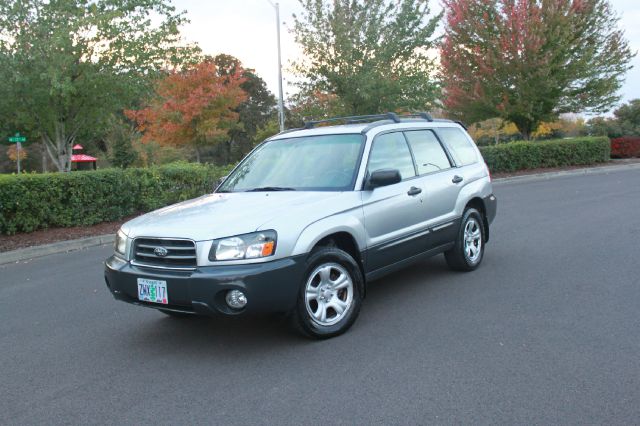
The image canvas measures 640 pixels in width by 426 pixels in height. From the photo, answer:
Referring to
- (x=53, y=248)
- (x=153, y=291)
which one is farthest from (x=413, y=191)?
(x=53, y=248)

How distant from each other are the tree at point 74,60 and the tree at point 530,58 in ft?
40.6

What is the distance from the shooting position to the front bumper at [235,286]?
155 inches

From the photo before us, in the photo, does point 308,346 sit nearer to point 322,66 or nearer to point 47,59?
point 47,59

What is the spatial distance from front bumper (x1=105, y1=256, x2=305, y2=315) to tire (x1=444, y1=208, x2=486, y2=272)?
8.87ft

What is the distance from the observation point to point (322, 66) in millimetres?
19109

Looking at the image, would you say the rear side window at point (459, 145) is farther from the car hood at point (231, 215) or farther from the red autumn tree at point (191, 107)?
the red autumn tree at point (191, 107)

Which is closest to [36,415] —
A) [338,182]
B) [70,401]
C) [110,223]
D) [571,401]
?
[70,401]

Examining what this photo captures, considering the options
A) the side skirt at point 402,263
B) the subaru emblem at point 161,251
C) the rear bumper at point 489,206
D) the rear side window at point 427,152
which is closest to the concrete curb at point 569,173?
the rear bumper at point 489,206

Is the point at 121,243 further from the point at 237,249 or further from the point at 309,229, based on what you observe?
the point at 309,229

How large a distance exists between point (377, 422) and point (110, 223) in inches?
386

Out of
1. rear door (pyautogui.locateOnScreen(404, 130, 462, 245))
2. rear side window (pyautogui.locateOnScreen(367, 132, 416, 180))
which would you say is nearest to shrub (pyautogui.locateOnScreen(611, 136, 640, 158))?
rear door (pyautogui.locateOnScreen(404, 130, 462, 245))

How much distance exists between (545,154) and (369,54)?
9.09 metres

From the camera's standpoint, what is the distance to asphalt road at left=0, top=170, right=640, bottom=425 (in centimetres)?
330

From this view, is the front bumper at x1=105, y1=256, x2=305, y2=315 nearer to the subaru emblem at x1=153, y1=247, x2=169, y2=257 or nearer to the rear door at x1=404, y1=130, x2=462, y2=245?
the subaru emblem at x1=153, y1=247, x2=169, y2=257
